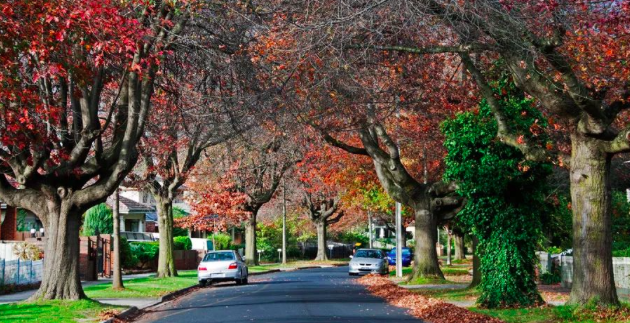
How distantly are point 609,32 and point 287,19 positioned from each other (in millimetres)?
6694

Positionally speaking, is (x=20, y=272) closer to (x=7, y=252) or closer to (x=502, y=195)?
(x=7, y=252)

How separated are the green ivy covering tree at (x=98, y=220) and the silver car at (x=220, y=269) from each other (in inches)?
702

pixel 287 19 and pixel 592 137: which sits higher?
pixel 287 19

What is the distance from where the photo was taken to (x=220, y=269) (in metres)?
35.4

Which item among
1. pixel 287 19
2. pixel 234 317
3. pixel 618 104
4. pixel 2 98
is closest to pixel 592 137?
pixel 618 104

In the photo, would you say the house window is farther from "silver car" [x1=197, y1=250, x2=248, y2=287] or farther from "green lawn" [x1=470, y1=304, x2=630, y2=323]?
"green lawn" [x1=470, y1=304, x2=630, y2=323]

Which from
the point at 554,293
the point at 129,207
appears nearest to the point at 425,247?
the point at 554,293

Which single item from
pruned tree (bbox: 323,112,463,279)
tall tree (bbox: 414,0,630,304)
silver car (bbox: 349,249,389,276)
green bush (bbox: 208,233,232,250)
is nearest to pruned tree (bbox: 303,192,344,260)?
green bush (bbox: 208,233,232,250)

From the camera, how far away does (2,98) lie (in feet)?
57.2

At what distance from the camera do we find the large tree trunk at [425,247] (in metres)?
33.4

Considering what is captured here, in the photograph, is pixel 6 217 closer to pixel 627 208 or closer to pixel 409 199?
pixel 409 199

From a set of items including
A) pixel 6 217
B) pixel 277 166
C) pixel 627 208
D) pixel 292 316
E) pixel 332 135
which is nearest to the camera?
pixel 292 316

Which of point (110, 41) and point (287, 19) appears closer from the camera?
point (110, 41)

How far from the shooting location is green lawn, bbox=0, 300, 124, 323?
17703 millimetres
